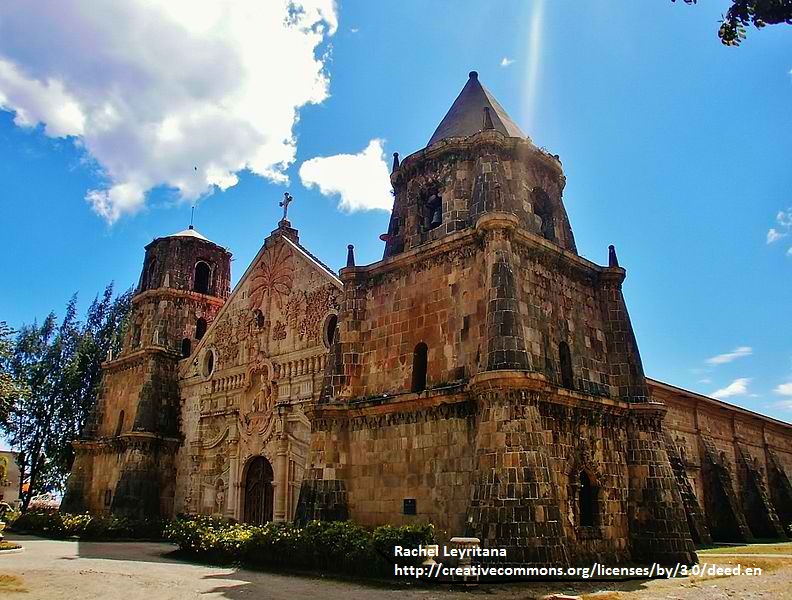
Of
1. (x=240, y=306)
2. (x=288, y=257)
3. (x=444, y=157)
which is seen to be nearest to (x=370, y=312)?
(x=444, y=157)

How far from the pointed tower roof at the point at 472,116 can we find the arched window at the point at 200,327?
50.7ft

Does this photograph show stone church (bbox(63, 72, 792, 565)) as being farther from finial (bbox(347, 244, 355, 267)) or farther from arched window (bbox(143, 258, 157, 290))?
arched window (bbox(143, 258, 157, 290))

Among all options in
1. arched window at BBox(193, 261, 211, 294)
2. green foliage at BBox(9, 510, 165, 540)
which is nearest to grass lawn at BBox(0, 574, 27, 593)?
green foliage at BBox(9, 510, 165, 540)

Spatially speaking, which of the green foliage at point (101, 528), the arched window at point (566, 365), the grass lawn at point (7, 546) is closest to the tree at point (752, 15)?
the arched window at point (566, 365)

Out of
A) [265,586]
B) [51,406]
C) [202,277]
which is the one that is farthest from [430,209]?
[51,406]

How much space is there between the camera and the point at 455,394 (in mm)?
14062

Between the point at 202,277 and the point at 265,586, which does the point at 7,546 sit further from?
the point at 202,277

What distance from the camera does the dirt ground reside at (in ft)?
34.2

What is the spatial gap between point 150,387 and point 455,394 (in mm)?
17040

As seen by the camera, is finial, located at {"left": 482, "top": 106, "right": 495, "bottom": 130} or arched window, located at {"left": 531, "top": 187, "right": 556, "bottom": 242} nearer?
finial, located at {"left": 482, "top": 106, "right": 495, "bottom": 130}

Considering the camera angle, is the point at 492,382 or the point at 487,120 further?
the point at 487,120

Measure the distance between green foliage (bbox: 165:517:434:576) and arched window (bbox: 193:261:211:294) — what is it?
14.9 meters

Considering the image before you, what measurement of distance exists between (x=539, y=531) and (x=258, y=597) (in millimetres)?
5187

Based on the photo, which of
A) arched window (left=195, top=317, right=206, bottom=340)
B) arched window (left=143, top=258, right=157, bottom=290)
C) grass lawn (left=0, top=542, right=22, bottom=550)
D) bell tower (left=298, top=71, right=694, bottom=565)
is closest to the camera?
bell tower (left=298, top=71, right=694, bottom=565)
